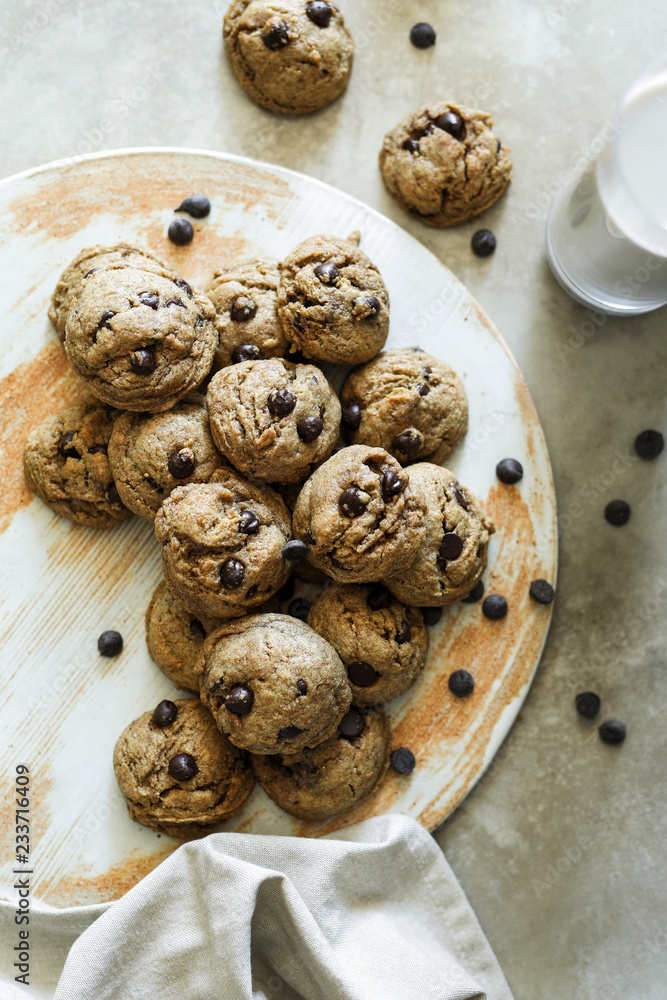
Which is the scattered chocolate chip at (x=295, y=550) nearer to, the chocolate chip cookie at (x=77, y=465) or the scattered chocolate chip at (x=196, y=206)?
the chocolate chip cookie at (x=77, y=465)

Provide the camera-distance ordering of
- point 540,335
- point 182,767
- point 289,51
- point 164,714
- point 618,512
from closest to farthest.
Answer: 1. point 182,767
2. point 164,714
3. point 289,51
4. point 618,512
5. point 540,335

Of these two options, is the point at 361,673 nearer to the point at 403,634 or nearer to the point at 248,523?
the point at 403,634

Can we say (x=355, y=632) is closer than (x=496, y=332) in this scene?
Yes

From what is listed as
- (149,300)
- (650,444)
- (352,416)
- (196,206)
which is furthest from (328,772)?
(196,206)

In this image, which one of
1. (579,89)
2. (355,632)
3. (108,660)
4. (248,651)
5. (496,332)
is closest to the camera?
(248,651)

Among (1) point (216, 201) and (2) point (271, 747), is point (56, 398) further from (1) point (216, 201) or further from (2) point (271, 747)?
(2) point (271, 747)

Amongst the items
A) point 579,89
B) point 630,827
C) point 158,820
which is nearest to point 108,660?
point 158,820

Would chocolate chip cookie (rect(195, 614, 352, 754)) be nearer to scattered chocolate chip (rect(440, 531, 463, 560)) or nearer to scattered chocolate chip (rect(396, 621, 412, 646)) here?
scattered chocolate chip (rect(396, 621, 412, 646))

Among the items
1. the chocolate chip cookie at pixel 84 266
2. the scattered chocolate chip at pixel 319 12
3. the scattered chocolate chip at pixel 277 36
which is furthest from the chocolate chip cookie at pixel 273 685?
the scattered chocolate chip at pixel 319 12
